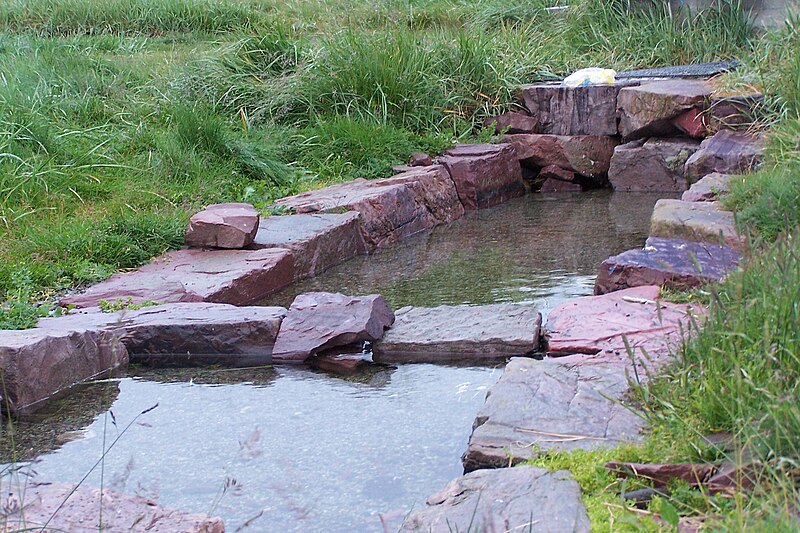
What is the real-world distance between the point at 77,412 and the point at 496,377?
1669mm

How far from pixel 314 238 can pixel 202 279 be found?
0.91m

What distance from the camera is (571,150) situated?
896 cm

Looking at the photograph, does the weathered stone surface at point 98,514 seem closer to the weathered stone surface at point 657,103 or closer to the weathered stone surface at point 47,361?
the weathered stone surface at point 47,361

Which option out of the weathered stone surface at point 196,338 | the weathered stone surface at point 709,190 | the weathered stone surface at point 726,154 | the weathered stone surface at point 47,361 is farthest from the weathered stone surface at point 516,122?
the weathered stone surface at point 47,361

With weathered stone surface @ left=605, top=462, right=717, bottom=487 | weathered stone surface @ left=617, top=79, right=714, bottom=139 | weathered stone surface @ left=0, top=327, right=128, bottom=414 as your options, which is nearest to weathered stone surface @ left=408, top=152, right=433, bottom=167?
weathered stone surface @ left=617, top=79, right=714, bottom=139

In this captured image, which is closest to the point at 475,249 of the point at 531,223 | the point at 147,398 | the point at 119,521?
the point at 531,223

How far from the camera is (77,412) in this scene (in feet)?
12.9

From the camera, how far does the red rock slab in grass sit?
3.98 m

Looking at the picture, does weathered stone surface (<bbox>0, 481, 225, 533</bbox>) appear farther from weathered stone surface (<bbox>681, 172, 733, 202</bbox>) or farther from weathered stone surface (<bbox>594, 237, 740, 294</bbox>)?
weathered stone surface (<bbox>681, 172, 733, 202</bbox>)

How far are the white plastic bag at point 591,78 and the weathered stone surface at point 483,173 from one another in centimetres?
97

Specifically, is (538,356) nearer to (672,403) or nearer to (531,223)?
(672,403)

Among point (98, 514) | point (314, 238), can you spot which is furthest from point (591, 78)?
point (98, 514)

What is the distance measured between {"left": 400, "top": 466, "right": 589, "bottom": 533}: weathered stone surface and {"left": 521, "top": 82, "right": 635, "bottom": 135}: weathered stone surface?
6540 millimetres

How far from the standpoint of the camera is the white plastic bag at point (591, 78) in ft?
29.6
